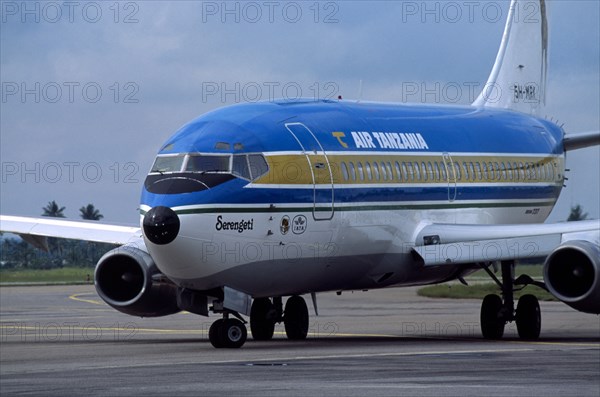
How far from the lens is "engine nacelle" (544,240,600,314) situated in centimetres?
2716

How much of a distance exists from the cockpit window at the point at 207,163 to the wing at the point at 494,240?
563cm

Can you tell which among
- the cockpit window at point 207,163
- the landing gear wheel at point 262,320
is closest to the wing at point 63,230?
the landing gear wheel at point 262,320

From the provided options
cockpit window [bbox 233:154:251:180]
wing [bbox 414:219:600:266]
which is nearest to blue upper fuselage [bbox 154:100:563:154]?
cockpit window [bbox 233:154:251:180]

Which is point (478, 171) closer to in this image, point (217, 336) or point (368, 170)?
point (368, 170)

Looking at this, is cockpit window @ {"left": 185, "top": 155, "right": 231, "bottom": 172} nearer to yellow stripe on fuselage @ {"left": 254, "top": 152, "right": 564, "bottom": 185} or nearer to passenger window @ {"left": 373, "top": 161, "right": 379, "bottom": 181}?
yellow stripe on fuselage @ {"left": 254, "top": 152, "right": 564, "bottom": 185}

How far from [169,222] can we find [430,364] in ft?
17.9

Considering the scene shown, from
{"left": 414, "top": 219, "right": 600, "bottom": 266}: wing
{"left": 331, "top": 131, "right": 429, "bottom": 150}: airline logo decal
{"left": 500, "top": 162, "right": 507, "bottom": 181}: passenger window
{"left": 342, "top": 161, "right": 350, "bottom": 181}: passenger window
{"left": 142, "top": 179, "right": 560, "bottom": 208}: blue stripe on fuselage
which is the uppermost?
{"left": 331, "top": 131, "right": 429, "bottom": 150}: airline logo decal

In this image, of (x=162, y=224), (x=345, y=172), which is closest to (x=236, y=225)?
(x=162, y=224)

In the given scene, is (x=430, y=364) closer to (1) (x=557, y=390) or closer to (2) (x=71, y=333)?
(1) (x=557, y=390)

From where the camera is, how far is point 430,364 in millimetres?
22062

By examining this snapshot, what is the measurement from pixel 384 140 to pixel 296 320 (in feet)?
13.5

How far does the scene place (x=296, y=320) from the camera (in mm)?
30578

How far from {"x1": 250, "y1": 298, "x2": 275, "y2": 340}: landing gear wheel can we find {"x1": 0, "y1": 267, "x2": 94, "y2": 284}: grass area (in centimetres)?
4409

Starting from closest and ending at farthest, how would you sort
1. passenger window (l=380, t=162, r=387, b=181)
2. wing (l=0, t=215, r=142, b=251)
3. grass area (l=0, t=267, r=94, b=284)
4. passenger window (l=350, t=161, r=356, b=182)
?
passenger window (l=350, t=161, r=356, b=182) < passenger window (l=380, t=162, r=387, b=181) < wing (l=0, t=215, r=142, b=251) < grass area (l=0, t=267, r=94, b=284)
